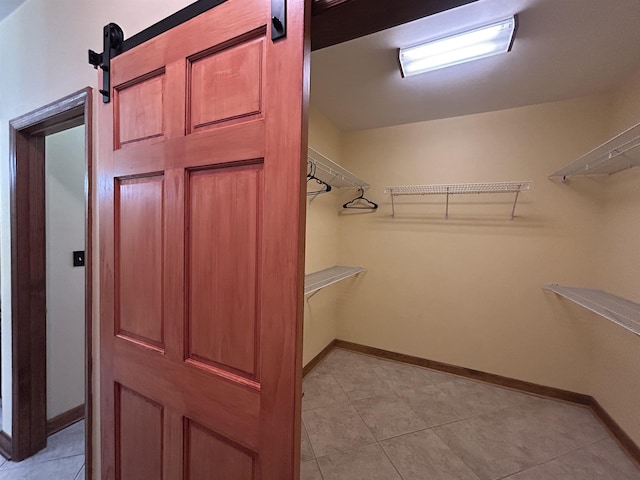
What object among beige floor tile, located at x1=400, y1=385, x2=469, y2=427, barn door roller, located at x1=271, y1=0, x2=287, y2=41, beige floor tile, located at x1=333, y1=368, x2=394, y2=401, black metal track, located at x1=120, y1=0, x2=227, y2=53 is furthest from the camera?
beige floor tile, located at x1=333, y1=368, x2=394, y2=401

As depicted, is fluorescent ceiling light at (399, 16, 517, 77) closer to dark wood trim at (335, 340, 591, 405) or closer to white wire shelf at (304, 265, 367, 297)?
white wire shelf at (304, 265, 367, 297)

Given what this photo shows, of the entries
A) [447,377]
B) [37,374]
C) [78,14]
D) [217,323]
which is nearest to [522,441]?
[447,377]

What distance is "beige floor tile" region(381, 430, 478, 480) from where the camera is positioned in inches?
60.9

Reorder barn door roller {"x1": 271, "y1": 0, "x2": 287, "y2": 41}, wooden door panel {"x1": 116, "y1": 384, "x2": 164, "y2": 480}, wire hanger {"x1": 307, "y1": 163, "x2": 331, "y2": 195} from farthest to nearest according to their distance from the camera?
wire hanger {"x1": 307, "y1": 163, "x2": 331, "y2": 195}
wooden door panel {"x1": 116, "y1": 384, "x2": 164, "y2": 480}
barn door roller {"x1": 271, "y1": 0, "x2": 287, "y2": 41}

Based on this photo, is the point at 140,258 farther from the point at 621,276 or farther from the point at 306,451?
the point at 621,276

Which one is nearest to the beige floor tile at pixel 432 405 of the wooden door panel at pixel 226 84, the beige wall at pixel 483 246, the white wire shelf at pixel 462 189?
the beige wall at pixel 483 246

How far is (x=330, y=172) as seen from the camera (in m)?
2.23

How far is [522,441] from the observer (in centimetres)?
181

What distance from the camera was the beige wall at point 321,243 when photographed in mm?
2512

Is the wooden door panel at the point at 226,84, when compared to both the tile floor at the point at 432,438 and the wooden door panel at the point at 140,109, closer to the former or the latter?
the wooden door panel at the point at 140,109

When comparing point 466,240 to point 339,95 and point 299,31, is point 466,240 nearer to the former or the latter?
point 339,95

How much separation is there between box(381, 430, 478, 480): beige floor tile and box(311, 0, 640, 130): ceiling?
249 cm

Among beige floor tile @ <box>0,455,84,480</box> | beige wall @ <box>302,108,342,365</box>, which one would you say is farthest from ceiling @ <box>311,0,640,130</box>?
beige floor tile @ <box>0,455,84,480</box>

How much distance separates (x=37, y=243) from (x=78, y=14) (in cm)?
130
